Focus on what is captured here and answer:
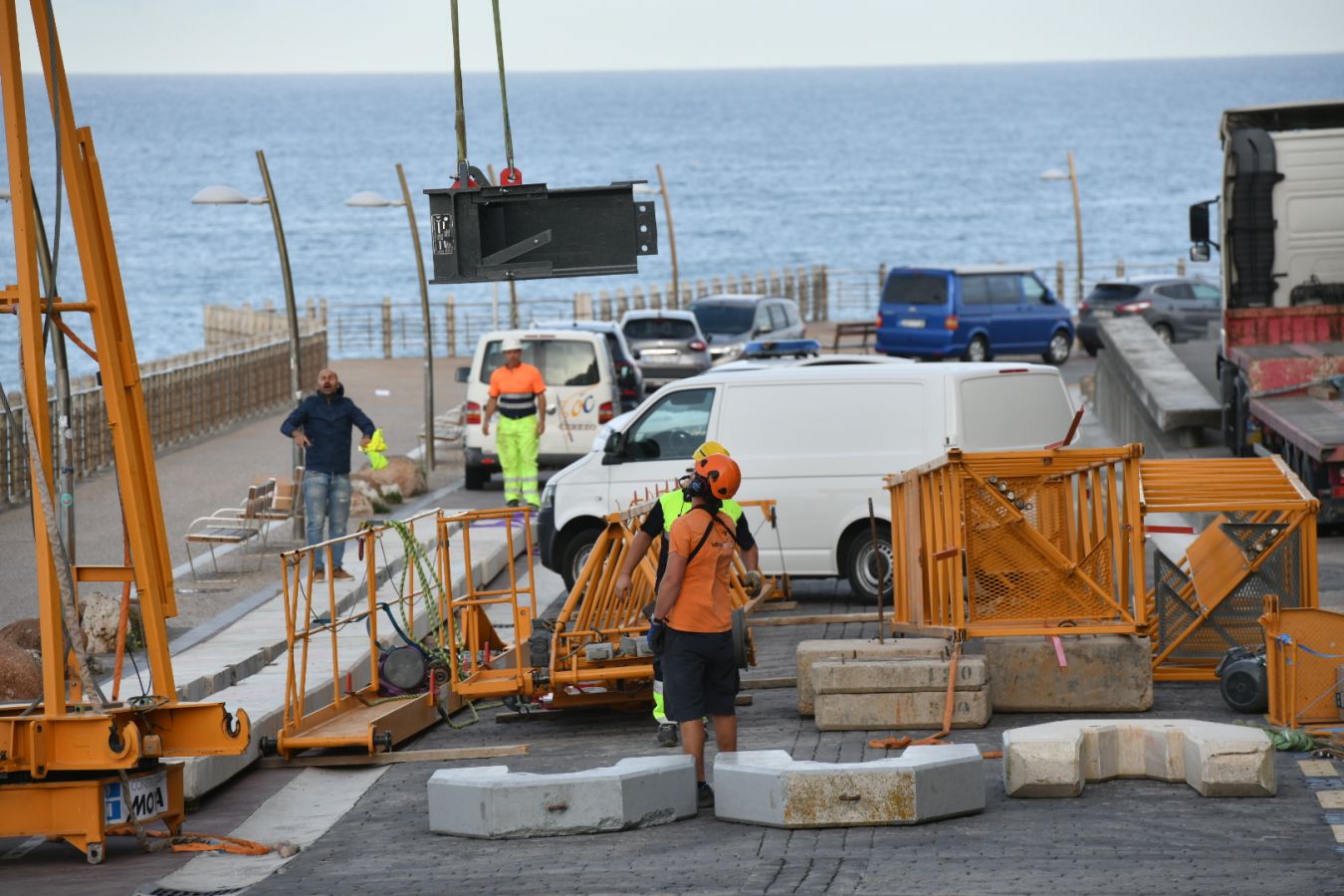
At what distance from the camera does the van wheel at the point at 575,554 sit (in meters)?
16.9

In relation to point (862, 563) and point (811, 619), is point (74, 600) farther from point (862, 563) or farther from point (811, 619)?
point (862, 563)

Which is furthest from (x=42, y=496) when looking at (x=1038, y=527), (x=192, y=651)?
(x=1038, y=527)

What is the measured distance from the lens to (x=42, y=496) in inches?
382

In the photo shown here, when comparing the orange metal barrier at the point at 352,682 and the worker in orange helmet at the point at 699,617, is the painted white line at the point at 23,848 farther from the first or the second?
the worker in orange helmet at the point at 699,617

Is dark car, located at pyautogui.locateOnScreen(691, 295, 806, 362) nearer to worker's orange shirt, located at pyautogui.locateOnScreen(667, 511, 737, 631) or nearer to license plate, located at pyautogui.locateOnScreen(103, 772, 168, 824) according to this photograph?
worker's orange shirt, located at pyautogui.locateOnScreen(667, 511, 737, 631)

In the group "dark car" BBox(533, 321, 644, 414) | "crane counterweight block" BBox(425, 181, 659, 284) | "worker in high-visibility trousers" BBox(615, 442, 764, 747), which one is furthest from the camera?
"dark car" BBox(533, 321, 644, 414)

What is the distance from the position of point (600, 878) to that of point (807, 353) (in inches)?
845

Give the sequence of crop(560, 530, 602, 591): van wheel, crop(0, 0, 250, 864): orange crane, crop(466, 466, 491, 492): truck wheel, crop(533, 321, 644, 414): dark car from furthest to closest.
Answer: crop(533, 321, 644, 414): dark car, crop(466, 466, 491, 492): truck wheel, crop(560, 530, 602, 591): van wheel, crop(0, 0, 250, 864): orange crane

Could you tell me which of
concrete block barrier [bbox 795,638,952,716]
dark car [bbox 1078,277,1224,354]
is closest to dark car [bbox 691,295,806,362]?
dark car [bbox 1078,277,1224,354]

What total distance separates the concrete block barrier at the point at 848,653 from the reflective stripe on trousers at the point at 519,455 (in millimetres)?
8203

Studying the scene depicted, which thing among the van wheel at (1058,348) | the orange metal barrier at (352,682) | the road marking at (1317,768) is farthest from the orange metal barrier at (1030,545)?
the van wheel at (1058,348)

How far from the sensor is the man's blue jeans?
17672mm

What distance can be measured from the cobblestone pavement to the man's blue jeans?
281 inches

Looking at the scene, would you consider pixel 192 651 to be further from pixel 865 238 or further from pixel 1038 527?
pixel 865 238
